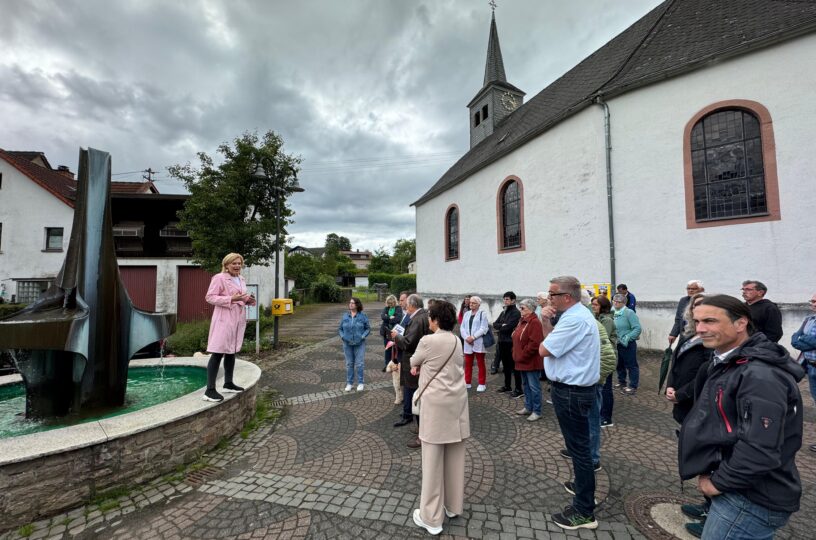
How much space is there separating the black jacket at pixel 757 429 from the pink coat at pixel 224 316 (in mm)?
4236

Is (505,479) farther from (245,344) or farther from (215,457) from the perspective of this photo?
(245,344)

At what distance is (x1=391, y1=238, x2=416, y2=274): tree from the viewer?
58.4 metres

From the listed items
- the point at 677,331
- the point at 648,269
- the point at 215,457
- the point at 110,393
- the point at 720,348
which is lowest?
the point at 215,457

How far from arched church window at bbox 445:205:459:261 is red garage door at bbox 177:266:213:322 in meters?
12.6

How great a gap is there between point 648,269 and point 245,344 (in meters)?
11.4

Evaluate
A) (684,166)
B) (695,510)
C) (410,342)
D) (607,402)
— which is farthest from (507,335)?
(684,166)

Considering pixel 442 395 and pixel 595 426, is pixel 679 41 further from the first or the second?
pixel 442 395

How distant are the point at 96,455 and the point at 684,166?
12344mm

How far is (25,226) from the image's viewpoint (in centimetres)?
1823

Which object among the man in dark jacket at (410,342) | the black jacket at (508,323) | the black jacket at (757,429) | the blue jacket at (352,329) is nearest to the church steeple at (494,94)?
the black jacket at (508,323)

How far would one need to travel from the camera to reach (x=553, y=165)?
39.4ft

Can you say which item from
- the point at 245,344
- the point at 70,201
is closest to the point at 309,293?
the point at 70,201

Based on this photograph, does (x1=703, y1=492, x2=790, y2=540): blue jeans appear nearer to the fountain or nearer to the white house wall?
the fountain

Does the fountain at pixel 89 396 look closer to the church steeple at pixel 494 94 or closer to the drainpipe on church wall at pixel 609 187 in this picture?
the drainpipe on church wall at pixel 609 187
